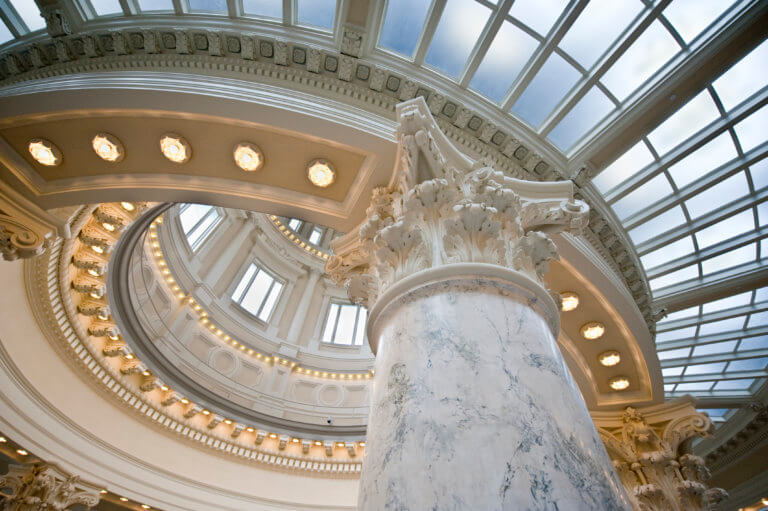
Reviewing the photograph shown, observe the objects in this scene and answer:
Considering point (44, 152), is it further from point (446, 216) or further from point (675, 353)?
point (675, 353)

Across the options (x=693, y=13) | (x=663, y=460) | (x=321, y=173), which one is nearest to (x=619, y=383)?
(x=663, y=460)

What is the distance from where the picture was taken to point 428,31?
18.3 ft

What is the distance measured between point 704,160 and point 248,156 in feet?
25.1

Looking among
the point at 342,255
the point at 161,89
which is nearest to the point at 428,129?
the point at 342,255

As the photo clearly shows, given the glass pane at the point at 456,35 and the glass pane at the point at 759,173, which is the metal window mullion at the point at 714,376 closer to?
the glass pane at the point at 759,173

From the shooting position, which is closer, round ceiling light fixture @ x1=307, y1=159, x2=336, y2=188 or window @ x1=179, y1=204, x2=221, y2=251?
round ceiling light fixture @ x1=307, y1=159, x2=336, y2=188

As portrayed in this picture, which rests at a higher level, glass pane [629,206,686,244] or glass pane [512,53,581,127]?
glass pane [629,206,686,244]

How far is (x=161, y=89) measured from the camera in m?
5.06

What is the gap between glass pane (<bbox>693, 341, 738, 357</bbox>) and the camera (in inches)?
444

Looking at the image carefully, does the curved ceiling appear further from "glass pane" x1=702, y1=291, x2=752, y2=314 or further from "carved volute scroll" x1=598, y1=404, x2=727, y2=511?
"carved volute scroll" x1=598, y1=404, x2=727, y2=511

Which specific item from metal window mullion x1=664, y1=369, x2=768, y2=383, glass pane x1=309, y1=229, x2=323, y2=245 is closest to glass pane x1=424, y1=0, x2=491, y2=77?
metal window mullion x1=664, y1=369, x2=768, y2=383

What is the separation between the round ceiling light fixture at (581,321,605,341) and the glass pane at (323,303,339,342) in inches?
539

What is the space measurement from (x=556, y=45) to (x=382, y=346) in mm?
5190

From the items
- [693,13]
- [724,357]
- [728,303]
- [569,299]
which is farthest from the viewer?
[724,357]
